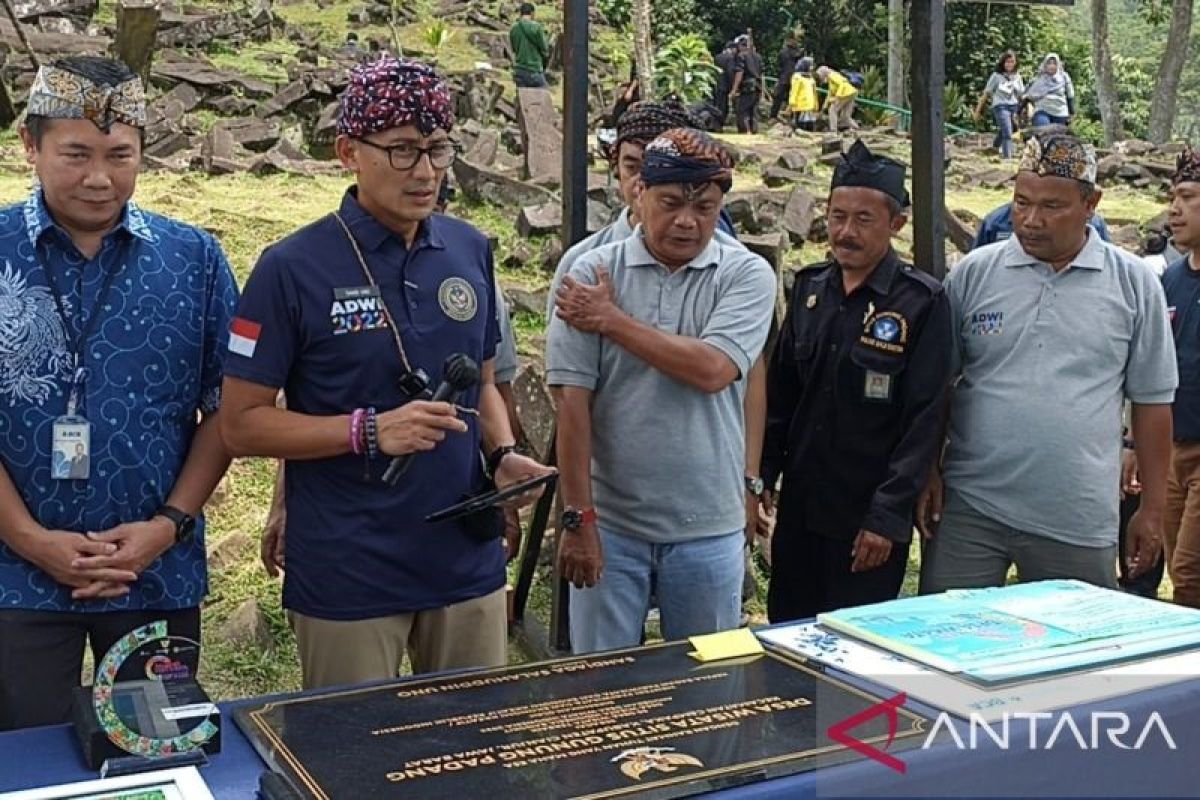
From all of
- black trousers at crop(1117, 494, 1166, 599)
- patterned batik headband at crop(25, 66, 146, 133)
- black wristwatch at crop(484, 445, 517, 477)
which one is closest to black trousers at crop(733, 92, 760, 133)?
black trousers at crop(1117, 494, 1166, 599)

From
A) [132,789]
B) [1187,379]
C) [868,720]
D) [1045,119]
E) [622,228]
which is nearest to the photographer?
[132,789]

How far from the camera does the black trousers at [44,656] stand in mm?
2465

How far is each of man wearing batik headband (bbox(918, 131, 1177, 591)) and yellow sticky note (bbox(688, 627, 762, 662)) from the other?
118cm

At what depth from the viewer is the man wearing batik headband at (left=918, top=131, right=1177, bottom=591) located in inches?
130

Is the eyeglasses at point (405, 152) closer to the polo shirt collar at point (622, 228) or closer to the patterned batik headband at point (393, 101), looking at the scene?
the patterned batik headband at point (393, 101)

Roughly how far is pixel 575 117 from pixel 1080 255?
4.93 feet

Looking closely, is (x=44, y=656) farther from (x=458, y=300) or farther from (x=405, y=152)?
(x=405, y=152)

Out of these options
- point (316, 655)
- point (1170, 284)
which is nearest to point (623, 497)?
point (316, 655)

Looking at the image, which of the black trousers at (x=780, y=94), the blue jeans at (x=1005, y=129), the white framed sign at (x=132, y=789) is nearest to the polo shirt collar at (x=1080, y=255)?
the white framed sign at (x=132, y=789)

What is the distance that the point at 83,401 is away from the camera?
2.49m

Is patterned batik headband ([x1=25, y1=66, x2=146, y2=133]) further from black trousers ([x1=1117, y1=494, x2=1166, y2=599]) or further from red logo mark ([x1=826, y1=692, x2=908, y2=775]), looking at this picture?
black trousers ([x1=1117, y1=494, x2=1166, y2=599])

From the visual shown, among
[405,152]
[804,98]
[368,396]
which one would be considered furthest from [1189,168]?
[804,98]

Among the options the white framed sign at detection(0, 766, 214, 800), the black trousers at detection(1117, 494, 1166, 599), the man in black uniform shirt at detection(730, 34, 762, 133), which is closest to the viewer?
the white framed sign at detection(0, 766, 214, 800)

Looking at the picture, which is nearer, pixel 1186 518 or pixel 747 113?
pixel 1186 518
